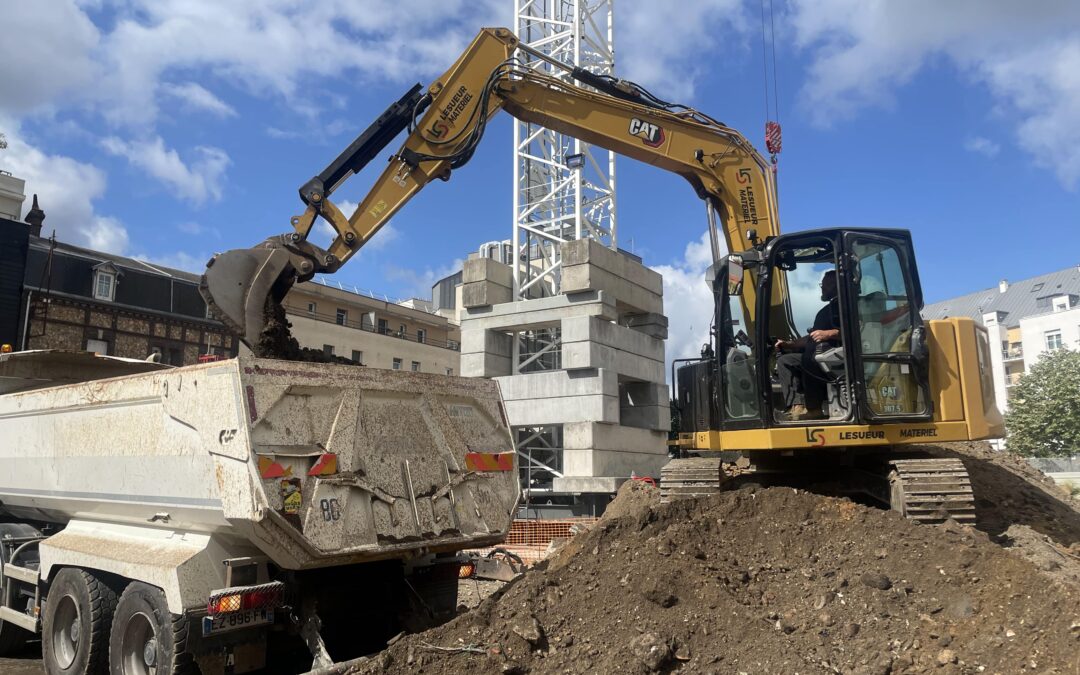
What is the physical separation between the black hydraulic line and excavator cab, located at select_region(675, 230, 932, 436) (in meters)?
4.68

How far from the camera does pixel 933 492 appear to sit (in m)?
6.26

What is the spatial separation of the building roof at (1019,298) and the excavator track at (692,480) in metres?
60.5

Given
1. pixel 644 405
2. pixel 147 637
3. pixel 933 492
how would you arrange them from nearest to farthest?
1. pixel 147 637
2. pixel 933 492
3. pixel 644 405

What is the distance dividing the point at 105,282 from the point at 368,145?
28908mm

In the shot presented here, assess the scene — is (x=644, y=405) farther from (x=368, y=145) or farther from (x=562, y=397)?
(x=368, y=145)

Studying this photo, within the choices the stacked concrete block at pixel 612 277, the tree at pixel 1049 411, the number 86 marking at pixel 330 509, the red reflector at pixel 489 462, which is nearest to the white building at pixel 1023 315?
the tree at pixel 1049 411

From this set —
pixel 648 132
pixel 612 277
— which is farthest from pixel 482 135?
pixel 612 277

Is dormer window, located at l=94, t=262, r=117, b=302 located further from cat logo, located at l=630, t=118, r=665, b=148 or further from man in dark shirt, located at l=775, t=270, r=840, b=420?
man in dark shirt, located at l=775, t=270, r=840, b=420

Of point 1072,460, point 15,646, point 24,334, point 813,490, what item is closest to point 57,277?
point 24,334

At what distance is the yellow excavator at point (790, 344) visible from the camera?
6773 millimetres

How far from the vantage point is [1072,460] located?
95.1 feet

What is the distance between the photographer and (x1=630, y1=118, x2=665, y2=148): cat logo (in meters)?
10.6

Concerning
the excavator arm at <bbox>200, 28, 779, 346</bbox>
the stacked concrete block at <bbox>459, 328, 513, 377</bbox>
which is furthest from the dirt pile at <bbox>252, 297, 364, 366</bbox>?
the stacked concrete block at <bbox>459, 328, 513, 377</bbox>

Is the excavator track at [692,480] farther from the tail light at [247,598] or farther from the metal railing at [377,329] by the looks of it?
the metal railing at [377,329]
